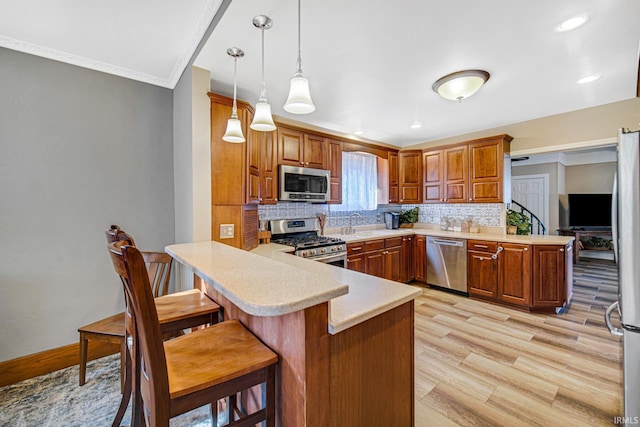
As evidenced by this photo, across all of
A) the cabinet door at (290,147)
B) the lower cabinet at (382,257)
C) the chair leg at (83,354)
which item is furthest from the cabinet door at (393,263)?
the chair leg at (83,354)

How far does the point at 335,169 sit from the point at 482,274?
2.52 metres

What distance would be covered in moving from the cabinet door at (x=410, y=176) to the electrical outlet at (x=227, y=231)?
3.32 metres

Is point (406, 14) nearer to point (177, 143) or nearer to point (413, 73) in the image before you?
point (413, 73)

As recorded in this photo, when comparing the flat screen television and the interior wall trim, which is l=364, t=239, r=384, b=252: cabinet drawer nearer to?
the interior wall trim

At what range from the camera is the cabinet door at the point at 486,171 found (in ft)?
12.4

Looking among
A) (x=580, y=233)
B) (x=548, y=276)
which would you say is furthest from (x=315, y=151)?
(x=580, y=233)

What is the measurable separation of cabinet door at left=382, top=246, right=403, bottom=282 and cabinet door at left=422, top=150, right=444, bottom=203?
1.09m

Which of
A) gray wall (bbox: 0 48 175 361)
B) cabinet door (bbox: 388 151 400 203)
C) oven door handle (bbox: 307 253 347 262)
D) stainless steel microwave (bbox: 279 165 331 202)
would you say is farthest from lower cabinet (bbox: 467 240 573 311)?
gray wall (bbox: 0 48 175 361)

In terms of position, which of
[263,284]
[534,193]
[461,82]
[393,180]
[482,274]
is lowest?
[482,274]

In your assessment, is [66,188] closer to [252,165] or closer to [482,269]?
[252,165]

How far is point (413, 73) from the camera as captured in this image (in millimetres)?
2408

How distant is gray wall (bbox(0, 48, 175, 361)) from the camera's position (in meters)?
2.05

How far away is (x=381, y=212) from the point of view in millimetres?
5090

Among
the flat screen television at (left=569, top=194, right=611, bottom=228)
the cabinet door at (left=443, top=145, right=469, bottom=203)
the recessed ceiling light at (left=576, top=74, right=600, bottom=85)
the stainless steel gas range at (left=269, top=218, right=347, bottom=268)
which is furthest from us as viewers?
the flat screen television at (left=569, top=194, right=611, bottom=228)
